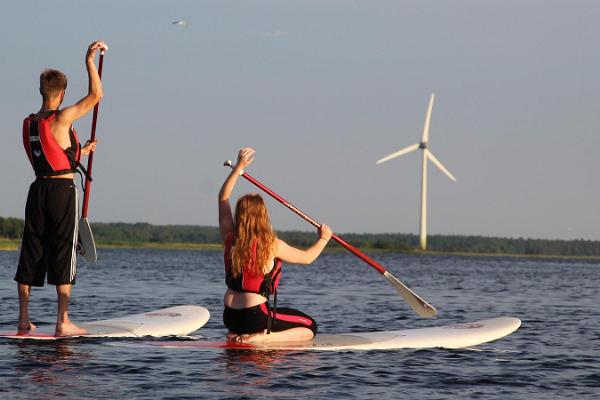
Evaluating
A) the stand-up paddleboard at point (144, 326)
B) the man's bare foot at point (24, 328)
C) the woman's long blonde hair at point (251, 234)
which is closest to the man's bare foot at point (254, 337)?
the woman's long blonde hair at point (251, 234)

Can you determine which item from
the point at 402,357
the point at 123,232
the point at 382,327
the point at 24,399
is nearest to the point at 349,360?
the point at 402,357

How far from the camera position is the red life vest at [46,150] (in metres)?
9.66

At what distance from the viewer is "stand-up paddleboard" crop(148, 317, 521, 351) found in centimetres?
1017

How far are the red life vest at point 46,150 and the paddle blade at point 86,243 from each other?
958 mm

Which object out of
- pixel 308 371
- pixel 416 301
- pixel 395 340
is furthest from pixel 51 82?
pixel 416 301

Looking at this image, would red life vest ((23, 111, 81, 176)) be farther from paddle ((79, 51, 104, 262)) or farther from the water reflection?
the water reflection

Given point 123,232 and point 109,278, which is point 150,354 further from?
point 123,232

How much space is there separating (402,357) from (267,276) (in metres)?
1.79

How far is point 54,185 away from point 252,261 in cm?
204

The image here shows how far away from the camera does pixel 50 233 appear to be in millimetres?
10016

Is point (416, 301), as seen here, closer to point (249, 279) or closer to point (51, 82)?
point (249, 279)

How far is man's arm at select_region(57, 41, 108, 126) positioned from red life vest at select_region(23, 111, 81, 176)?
12cm

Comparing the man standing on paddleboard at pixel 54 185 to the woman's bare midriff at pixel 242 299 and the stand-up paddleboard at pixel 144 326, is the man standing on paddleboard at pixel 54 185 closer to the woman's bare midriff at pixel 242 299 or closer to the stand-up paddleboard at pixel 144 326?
the stand-up paddleboard at pixel 144 326

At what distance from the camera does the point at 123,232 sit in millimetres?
116312
